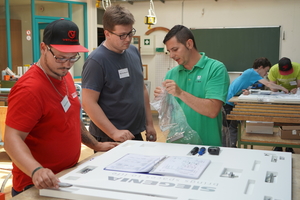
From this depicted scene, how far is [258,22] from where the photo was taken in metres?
7.58

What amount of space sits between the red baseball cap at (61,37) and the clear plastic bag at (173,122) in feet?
2.43

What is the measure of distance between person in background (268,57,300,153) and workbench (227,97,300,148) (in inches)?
65.3

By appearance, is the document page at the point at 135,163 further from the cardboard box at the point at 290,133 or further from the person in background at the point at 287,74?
the person in background at the point at 287,74

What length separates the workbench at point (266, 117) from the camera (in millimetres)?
3297

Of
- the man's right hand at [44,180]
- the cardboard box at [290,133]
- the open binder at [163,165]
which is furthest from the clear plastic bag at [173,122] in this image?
the cardboard box at [290,133]

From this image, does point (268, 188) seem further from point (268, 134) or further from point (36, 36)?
point (36, 36)

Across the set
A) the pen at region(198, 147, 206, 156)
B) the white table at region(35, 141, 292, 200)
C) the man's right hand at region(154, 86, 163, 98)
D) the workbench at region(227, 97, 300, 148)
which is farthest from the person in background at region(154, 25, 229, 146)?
the workbench at region(227, 97, 300, 148)

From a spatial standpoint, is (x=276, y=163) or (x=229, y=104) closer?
(x=276, y=163)

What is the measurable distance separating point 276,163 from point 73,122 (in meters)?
0.94

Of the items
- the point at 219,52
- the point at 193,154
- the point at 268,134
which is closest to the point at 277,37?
the point at 219,52

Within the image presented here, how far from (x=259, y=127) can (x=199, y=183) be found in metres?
2.60

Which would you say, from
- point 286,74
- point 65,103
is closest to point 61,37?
point 65,103

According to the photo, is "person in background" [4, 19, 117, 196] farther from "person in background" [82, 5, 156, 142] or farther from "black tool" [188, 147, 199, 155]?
"black tool" [188, 147, 199, 155]

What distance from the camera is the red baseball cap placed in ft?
4.94
